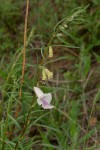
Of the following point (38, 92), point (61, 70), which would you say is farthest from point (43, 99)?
point (61, 70)

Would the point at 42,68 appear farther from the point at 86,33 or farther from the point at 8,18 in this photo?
Result: the point at 8,18

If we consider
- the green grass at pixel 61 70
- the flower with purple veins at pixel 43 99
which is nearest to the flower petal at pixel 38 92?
the flower with purple veins at pixel 43 99

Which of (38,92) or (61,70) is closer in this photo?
(38,92)

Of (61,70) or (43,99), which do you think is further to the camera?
(61,70)

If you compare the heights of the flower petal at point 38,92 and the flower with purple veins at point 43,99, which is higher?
the flower petal at point 38,92

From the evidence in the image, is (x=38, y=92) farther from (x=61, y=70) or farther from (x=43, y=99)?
(x=61, y=70)

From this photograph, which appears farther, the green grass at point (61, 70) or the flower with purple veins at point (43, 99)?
the green grass at point (61, 70)

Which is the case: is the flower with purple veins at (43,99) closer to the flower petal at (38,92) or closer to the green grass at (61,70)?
the flower petal at (38,92)

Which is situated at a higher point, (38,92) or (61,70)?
(38,92)

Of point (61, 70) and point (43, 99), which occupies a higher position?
point (43, 99)
